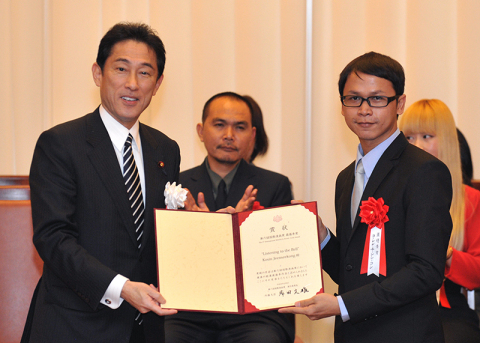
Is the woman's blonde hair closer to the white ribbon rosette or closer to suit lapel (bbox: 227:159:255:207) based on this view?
suit lapel (bbox: 227:159:255:207)

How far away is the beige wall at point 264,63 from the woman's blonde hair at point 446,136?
0.82m

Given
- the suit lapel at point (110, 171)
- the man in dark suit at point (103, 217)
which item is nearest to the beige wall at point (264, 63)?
the man in dark suit at point (103, 217)

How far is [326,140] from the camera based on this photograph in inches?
151

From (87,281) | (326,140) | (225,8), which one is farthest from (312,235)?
(225,8)

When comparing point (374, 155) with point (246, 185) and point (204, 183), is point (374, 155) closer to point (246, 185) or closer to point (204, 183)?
point (246, 185)

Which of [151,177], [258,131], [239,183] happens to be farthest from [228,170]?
[151,177]

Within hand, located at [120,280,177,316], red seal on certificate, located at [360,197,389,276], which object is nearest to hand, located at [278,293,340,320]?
red seal on certificate, located at [360,197,389,276]

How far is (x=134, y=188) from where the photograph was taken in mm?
2004

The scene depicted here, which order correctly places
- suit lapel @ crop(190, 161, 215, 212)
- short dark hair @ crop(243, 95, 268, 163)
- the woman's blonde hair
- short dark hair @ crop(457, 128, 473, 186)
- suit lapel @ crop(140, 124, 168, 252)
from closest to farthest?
1. suit lapel @ crop(140, 124, 168, 252)
2. the woman's blonde hair
3. suit lapel @ crop(190, 161, 215, 212)
4. short dark hair @ crop(457, 128, 473, 186)
5. short dark hair @ crop(243, 95, 268, 163)

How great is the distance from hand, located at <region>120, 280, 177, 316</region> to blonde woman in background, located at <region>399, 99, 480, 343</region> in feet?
5.08

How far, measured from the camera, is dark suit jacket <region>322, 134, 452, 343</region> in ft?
6.05

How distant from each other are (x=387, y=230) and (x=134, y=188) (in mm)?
1016

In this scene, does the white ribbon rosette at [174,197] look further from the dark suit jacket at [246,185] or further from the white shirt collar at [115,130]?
the dark suit jacket at [246,185]

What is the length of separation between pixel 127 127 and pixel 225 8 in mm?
2105
